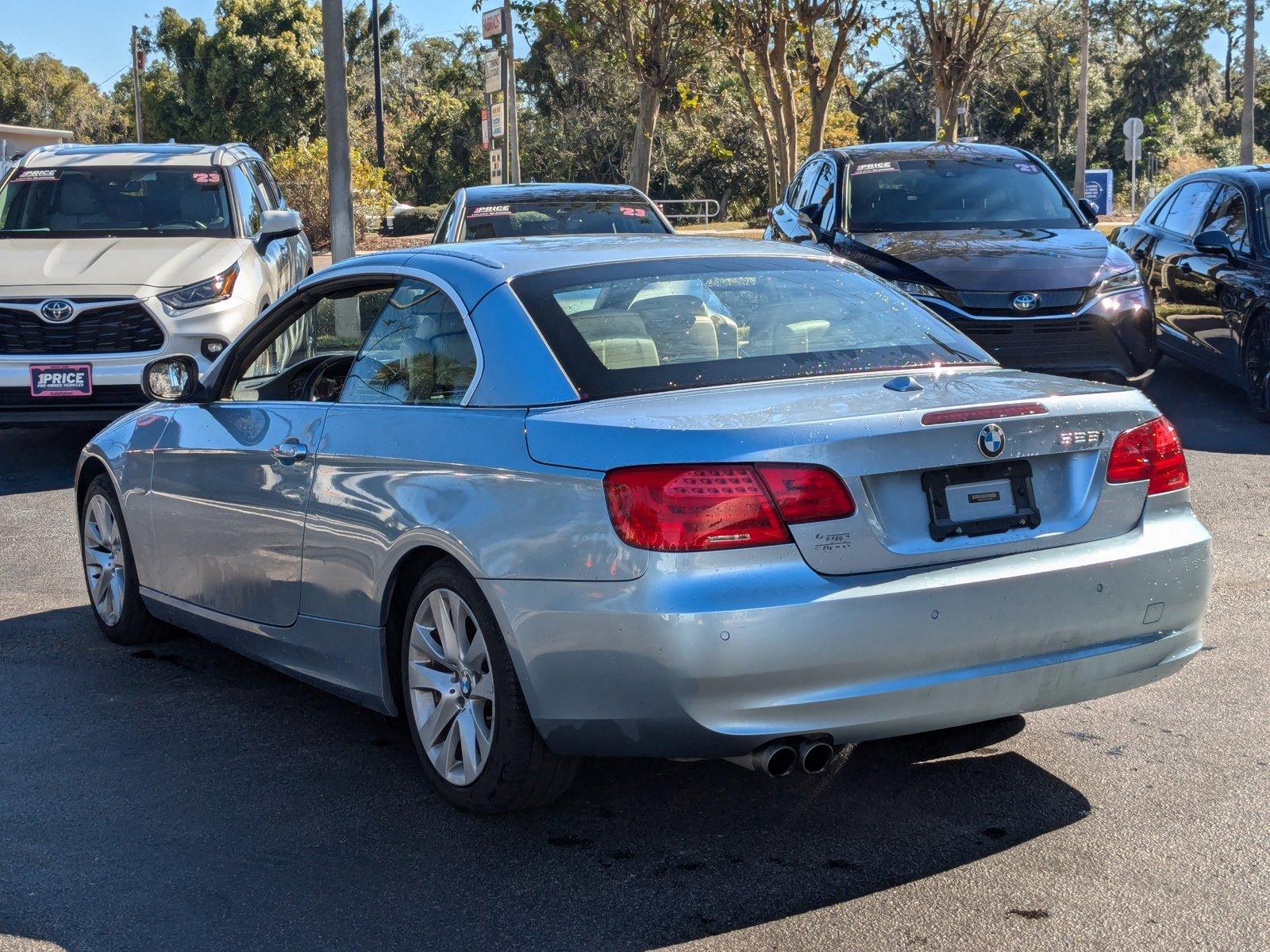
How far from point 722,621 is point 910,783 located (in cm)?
118

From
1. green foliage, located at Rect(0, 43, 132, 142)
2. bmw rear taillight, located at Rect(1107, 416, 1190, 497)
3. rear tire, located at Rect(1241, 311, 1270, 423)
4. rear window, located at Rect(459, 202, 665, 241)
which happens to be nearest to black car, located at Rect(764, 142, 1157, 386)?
rear tire, located at Rect(1241, 311, 1270, 423)

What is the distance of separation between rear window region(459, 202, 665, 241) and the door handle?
7601 mm

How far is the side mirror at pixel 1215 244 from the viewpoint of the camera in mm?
11117

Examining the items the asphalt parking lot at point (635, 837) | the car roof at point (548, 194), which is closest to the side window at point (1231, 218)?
the car roof at point (548, 194)

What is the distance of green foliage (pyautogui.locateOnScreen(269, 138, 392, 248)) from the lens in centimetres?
3666

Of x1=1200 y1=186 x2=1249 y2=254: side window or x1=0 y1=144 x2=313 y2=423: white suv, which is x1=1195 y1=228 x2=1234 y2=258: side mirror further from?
x1=0 y1=144 x2=313 y2=423: white suv


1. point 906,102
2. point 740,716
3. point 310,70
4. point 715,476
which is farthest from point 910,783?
point 906,102

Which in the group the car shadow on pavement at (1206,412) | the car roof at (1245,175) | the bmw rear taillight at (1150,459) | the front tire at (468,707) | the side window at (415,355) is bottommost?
the car shadow on pavement at (1206,412)

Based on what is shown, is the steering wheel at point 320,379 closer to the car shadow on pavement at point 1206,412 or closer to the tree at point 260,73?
the car shadow on pavement at point 1206,412

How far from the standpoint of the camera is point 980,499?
3887mm

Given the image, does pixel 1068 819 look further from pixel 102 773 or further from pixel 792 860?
pixel 102 773

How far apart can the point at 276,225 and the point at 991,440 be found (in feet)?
27.4

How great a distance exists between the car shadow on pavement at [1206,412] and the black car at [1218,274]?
0.91ft

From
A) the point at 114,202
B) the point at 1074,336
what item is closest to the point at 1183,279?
the point at 1074,336
